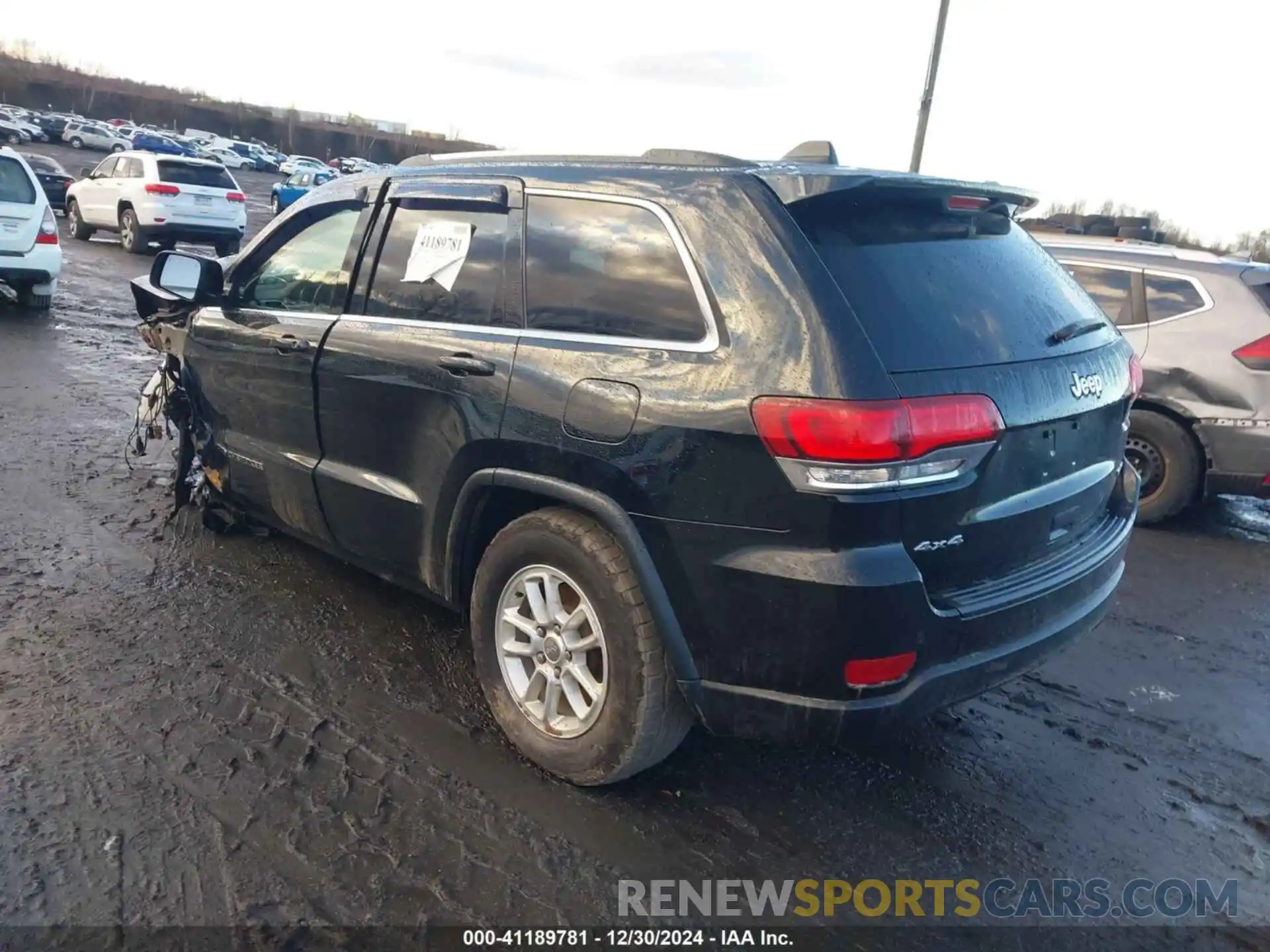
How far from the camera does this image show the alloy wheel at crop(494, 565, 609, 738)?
9.95 ft

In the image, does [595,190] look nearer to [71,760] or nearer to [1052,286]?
[1052,286]

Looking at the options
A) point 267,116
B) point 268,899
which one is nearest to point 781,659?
point 268,899

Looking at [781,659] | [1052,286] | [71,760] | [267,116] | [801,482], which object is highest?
[267,116]

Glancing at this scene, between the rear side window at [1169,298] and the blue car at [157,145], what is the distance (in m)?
43.3

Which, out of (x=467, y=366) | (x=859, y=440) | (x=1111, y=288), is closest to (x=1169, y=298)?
(x=1111, y=288)

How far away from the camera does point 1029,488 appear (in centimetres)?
288

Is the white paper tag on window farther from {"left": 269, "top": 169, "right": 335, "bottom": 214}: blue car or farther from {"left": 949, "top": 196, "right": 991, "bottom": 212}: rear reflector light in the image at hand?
{"left": 269, "top": 169, "right": 335, "bottom": 214}: blue car

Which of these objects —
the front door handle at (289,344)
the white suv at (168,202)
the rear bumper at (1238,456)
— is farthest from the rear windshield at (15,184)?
the rear bumper at (1238,456)

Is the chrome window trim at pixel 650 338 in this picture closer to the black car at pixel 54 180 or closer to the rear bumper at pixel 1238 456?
the rear bumper at pixel 1238 456

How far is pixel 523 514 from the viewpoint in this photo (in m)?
A: 3.27

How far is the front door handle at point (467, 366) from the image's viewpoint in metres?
3.20

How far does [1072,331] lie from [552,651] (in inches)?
76.9

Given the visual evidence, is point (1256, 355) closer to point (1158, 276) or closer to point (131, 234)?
point (1158, 276)

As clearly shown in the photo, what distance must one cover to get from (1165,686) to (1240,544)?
2748 millimetres
